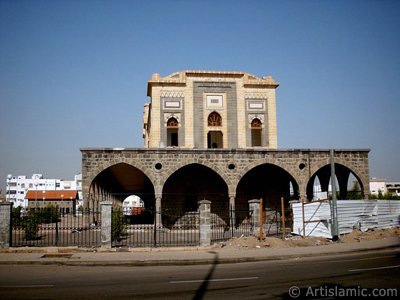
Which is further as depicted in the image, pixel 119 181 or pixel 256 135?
pixel 256 135

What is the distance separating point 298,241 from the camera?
14.9m

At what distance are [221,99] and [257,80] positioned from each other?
3406 mm

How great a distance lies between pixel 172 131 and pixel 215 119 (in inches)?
135

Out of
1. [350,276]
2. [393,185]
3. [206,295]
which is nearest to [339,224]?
[350,276]

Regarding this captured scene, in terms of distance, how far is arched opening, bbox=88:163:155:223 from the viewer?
71.3 feet

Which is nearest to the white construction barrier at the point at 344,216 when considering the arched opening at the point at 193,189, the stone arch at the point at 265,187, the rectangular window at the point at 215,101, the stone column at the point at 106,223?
the stone arch at the point at 265,187

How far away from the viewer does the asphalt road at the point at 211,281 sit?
6629 mm

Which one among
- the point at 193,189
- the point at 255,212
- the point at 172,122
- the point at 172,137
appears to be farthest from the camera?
the point at 172,137

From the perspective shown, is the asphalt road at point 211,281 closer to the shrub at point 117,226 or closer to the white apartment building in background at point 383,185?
the shrub at point 117,226

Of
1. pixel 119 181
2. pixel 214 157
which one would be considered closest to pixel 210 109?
pixel 214 157

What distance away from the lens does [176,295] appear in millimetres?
6605

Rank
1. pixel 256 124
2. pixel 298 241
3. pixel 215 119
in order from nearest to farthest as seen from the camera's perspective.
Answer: pixel 298 241, pixel 215 119, pixel 256 124

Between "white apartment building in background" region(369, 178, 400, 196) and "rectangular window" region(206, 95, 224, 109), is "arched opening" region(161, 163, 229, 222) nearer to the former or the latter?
"rectangular window" region(206, 95, 224, 109)

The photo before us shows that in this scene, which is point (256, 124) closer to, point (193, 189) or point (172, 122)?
point (172, 122)
